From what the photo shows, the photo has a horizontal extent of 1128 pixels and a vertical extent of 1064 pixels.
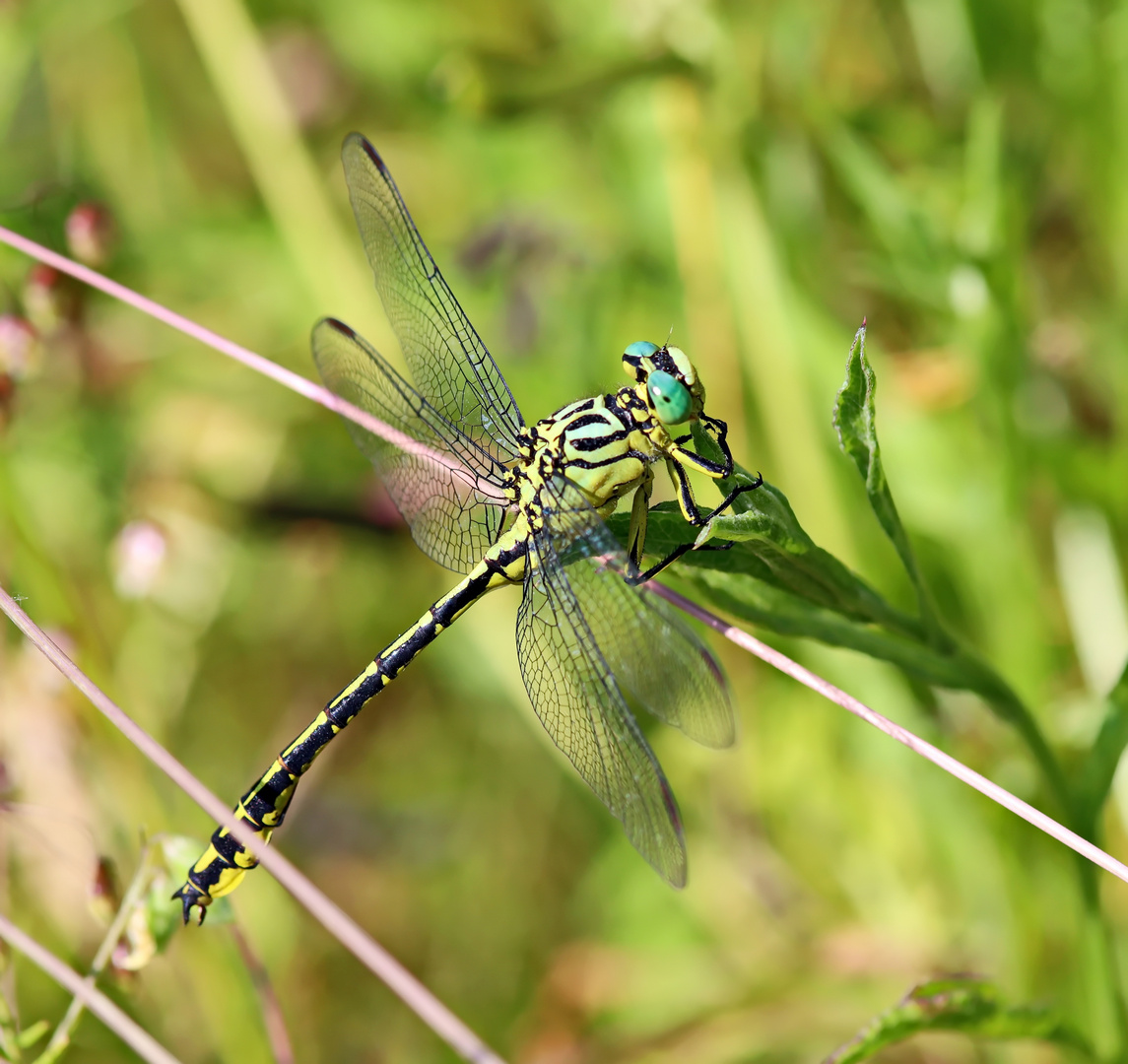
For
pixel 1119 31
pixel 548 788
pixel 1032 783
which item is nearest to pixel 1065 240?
pixel 1119 31

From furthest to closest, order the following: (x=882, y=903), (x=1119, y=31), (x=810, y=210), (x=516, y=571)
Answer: (x=810, y=210) → (x=1119, y=31) → (x=882, y=903) → (x=516, y=571)

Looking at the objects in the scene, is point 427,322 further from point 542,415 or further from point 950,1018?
point 950,1018

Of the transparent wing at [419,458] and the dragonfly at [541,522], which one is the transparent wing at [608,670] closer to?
the dragonfly at [541,522]

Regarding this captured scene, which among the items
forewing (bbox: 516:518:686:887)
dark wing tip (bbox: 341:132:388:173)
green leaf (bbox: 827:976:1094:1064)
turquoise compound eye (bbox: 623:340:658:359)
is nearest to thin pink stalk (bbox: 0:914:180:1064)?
forewing (bbox: 516:518:686:887)

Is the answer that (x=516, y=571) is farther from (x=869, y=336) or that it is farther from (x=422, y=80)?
(x=422, y=80)

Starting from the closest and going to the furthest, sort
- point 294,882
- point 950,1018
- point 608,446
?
point 294,882 → point 950,1018 → point 608,446

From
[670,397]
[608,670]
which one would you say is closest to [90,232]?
[670,397]

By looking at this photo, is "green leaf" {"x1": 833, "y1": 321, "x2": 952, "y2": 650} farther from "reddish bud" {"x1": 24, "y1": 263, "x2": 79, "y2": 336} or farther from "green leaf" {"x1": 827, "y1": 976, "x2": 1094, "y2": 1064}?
"reddish bud" {"x1": 24, "y1": 263, "x2": 79, "y2": 336}

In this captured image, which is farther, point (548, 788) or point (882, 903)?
point (548, 788)
